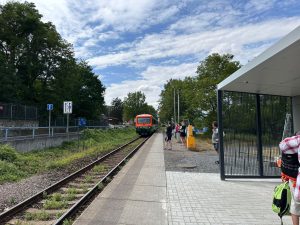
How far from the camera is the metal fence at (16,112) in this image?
2879 centimetres

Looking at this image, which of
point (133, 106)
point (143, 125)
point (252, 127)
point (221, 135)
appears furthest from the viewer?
point (133, 106)

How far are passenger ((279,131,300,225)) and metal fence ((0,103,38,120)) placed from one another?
26591mm

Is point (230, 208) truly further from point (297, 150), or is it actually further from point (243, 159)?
point (243, 159)

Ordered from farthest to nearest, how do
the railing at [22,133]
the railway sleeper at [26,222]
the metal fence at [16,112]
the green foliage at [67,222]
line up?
the metal fence at [16,112], the railing at [22,133], the railway sleeper at [26,222], the green foliage at [67,222]

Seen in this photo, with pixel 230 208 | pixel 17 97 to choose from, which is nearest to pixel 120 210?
pixel 230 208

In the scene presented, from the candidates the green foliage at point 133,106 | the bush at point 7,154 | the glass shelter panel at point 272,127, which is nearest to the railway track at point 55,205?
the bush at point 7,154

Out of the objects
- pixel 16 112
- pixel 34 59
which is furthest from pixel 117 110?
pixel 16 112

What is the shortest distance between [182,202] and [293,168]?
3.75m

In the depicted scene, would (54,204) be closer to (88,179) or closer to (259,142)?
(88,179)

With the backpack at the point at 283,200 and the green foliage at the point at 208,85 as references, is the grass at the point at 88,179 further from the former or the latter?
the green foliage at the point at 208,85

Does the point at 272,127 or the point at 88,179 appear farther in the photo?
the point at 272,127

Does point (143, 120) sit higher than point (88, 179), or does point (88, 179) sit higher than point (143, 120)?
point (143, 120)

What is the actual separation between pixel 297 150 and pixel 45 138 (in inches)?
809

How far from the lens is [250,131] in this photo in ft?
40.5
